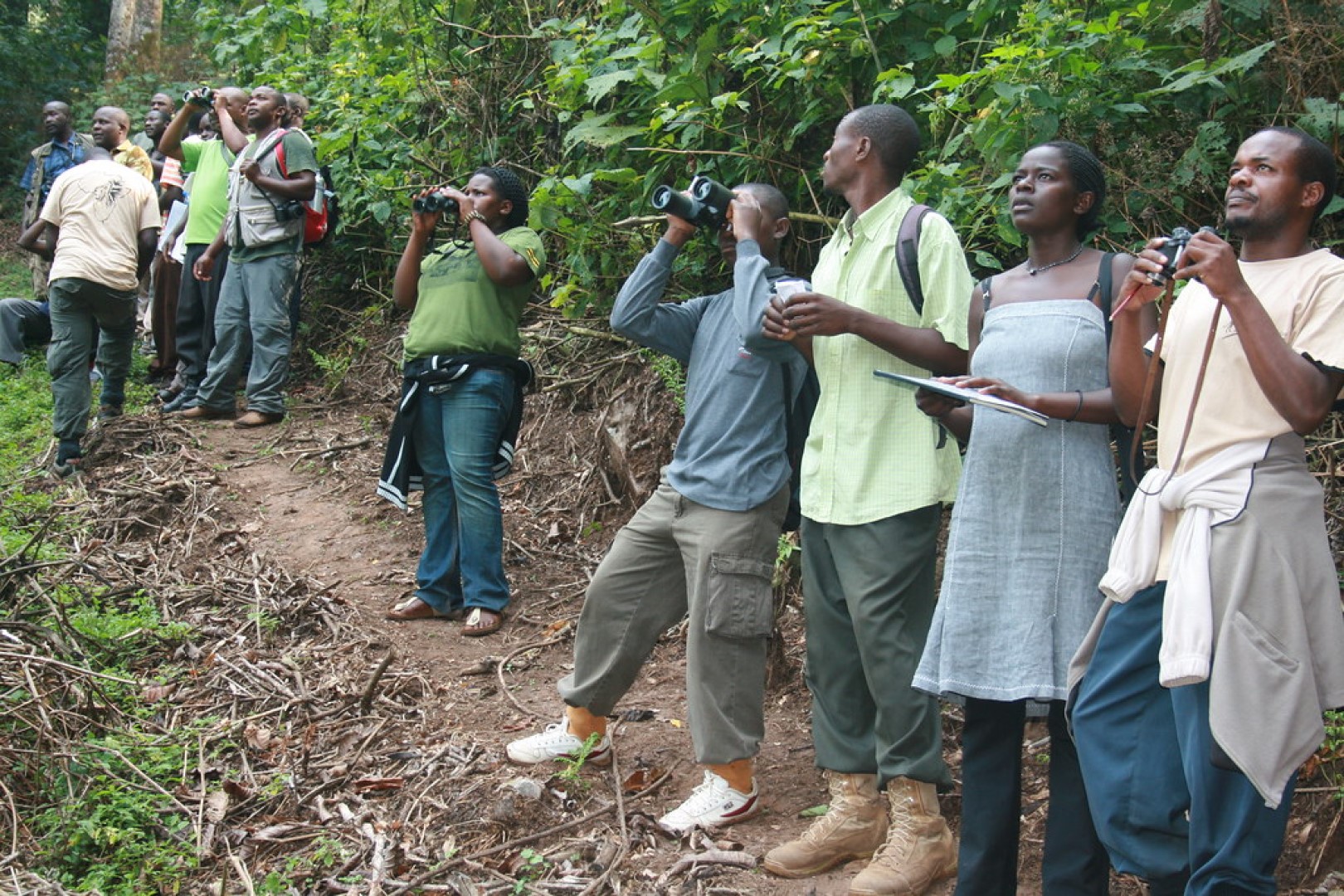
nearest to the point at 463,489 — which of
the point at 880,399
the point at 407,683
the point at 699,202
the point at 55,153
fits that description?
the point at 407,683

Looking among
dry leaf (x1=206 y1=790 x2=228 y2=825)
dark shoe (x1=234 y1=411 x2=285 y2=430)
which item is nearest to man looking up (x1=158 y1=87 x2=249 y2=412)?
dark shoe (x1=234 y1=411 x2=285 y2=430)

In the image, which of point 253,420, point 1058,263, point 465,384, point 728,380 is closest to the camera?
point 1058,263

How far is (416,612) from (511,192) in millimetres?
1882

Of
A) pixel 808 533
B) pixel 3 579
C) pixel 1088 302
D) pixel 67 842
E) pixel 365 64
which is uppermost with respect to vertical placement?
pixel 365 64

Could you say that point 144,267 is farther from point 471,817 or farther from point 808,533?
point 808,533

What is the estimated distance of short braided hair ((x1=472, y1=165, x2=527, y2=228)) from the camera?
5.66 m

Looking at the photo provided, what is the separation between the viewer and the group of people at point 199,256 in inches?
311

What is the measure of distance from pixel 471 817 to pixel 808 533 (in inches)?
54.7

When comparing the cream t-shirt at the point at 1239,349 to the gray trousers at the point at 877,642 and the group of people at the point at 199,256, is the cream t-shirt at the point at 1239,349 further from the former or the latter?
the group of people at the point at 199,256

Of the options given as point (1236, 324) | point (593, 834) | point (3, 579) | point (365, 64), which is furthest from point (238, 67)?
point (1236, 324)

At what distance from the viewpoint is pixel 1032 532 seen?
3.14 m

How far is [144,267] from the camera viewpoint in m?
8.54

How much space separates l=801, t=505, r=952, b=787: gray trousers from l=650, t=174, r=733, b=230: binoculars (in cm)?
99

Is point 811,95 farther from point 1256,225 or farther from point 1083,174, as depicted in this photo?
point 1256,225
